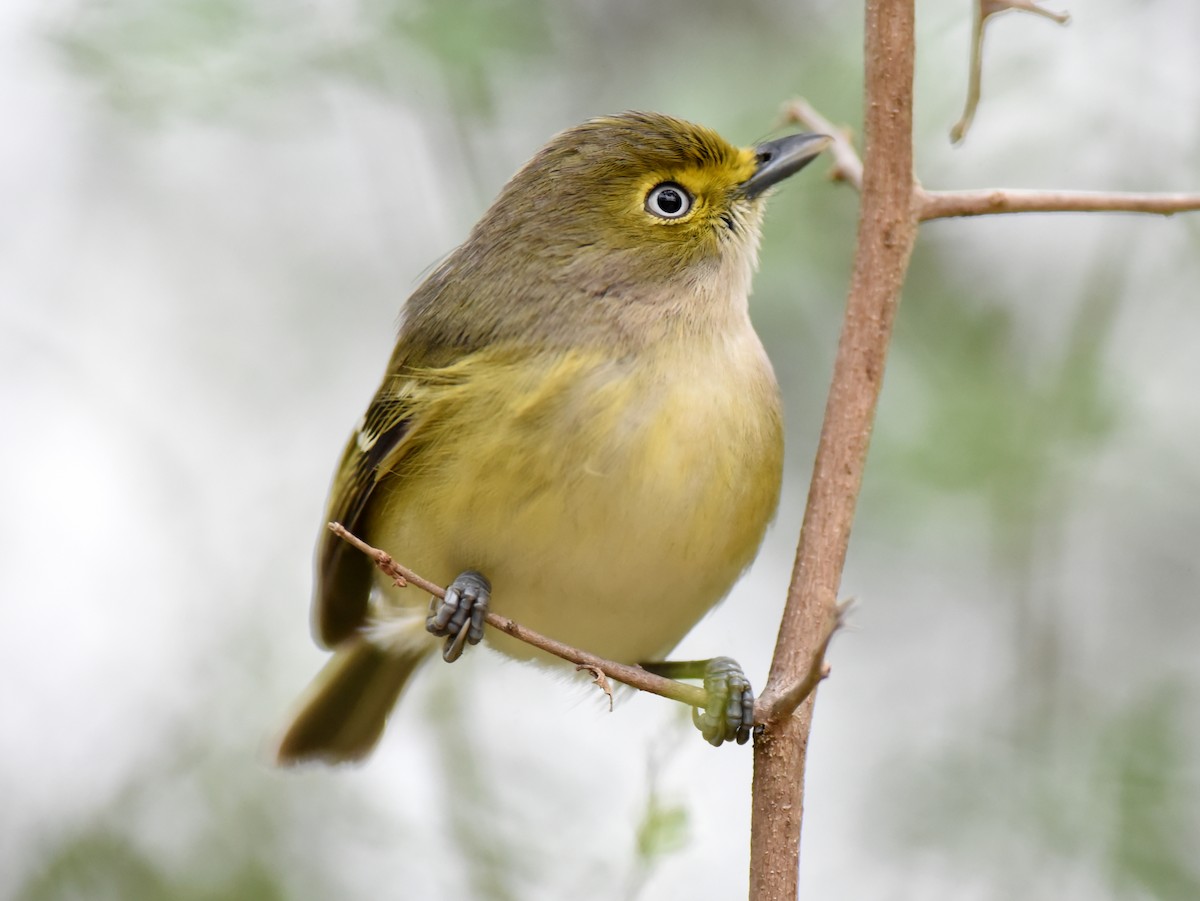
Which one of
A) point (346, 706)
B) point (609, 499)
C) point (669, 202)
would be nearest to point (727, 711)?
point (609, 499)

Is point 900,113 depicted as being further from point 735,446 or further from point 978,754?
point 978,754

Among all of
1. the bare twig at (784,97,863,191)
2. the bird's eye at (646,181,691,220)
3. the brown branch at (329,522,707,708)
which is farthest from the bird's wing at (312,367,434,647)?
the brown branch at (329,522,707,708)

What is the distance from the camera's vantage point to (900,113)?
2.47 m

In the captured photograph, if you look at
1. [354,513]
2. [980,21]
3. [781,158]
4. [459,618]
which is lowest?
[459,618]

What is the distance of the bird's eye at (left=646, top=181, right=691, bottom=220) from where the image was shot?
142 inches

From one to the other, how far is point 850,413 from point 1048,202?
20.9 inches

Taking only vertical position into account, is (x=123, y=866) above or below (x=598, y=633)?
below

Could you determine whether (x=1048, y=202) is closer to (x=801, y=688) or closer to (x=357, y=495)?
(x=801, y=688)

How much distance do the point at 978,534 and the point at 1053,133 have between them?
137 centimetres

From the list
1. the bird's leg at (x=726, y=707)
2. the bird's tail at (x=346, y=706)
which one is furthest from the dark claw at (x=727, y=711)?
the bird's tail at (x=346, y=706)

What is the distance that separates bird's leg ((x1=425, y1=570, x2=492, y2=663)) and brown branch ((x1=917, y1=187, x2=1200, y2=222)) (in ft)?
4.34

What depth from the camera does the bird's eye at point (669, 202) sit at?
11.9ft

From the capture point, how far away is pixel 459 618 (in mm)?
3209

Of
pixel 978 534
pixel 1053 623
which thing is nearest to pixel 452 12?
pixel 978 534
